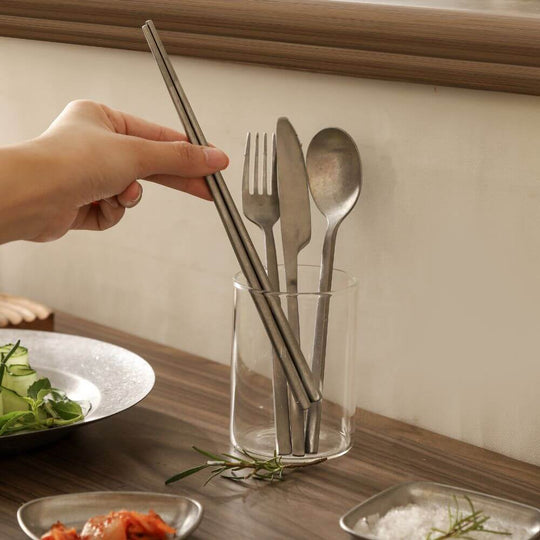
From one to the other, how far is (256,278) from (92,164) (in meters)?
0.16

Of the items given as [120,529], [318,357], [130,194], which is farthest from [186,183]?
[120,529]

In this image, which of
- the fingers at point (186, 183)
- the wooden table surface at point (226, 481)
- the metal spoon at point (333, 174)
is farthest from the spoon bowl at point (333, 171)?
the wooden table surface at point (226, 481)

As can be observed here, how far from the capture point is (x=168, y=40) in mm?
982

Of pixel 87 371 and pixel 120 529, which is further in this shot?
pixel 87 371

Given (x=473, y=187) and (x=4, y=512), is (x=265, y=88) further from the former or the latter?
(x=4, y=512)

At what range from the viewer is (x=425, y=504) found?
2.26 feet

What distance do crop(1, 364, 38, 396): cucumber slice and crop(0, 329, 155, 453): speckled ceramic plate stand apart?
6 centimetres

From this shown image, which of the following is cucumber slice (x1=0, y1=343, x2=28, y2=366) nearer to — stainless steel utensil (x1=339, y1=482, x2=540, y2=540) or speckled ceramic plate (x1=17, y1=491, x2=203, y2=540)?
speckled ceramic plate (x1=17, y1=491, x2=203, y2=540)

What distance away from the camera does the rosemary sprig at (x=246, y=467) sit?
749 mm

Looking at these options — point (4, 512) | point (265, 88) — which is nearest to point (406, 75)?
point (265, 88)

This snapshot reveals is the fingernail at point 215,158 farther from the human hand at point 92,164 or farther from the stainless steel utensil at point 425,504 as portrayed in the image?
the stainless steel utensil at point 425,504

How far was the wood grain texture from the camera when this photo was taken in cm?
75

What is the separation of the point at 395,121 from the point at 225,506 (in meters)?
0.37

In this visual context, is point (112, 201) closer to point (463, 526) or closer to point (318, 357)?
point (318, 357)
